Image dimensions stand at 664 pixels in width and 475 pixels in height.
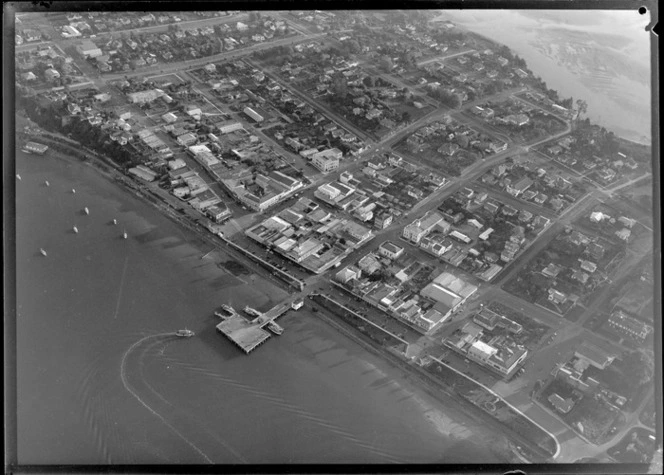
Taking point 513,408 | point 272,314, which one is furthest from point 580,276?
point 272,314

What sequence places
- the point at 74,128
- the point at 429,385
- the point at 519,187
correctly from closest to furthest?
the point at 429,385
the point at 519,187
the point at 74,128

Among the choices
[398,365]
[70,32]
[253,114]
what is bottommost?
[398,365]

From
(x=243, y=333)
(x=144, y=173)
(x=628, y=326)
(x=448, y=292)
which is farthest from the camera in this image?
(x=144, y=173)

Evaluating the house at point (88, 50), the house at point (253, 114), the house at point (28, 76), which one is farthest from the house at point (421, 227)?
the house at point (88, 50)

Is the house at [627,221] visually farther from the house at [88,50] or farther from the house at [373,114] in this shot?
the house at [88,50]

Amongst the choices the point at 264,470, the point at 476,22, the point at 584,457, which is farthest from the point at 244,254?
the point at 476,22

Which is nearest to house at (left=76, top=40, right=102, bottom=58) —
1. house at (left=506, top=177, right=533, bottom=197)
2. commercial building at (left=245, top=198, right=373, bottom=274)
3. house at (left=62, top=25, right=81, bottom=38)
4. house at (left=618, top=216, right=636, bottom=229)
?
house at (left=62, top=25, right=81, bottom=38)

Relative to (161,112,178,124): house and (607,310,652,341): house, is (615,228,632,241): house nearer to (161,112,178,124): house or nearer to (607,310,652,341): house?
(607,310,652,341): house

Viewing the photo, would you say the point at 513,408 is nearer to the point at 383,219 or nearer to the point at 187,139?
the point at 383,219
